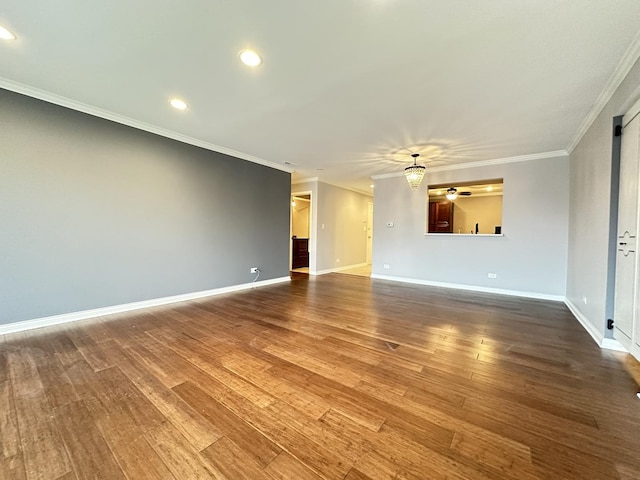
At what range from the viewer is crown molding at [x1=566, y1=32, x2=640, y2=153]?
6.30 ft

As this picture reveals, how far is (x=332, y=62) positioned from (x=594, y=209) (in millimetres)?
3342

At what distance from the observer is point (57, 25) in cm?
185

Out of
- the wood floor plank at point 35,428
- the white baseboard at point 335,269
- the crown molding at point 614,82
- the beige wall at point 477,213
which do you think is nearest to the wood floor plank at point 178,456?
the wood floor plank at point 35,428

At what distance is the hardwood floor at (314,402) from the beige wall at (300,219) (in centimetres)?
594

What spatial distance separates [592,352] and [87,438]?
396cm

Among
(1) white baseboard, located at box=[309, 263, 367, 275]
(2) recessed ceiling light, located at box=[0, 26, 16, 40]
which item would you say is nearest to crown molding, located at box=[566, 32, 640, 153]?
(2) recessed ceiling light, located at box=[0, 26, 16, 40]

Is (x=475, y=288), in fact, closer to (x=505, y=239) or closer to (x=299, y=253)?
(x=505, y=239)

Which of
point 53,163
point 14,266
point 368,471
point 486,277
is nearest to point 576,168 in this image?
point 486,277

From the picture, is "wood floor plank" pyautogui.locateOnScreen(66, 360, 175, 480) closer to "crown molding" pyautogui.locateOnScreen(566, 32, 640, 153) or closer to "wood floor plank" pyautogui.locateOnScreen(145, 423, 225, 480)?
"wood floor plank" pyautogui.locateOnScreen(145, 423, 225, 480)

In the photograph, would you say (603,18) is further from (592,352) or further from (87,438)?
(87,438)

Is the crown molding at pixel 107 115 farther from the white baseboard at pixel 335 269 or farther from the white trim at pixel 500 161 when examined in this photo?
the white trim at pixel 500 161

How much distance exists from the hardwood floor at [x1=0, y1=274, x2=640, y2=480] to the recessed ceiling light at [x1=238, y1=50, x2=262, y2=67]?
8.52 feet

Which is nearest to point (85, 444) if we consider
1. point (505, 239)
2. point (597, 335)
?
point (597, 335)

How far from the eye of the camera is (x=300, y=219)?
8.87 metres
